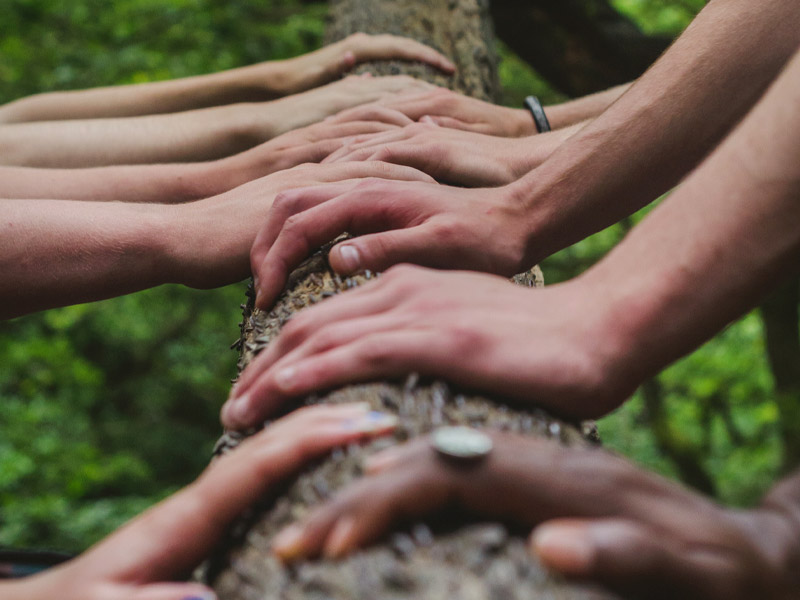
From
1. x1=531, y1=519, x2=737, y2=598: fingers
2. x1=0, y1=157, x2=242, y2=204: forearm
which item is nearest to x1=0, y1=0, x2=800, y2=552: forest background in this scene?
x1=0, y1=157, x2=242, y2=204: forearm

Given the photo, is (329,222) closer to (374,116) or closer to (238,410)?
(238,410)

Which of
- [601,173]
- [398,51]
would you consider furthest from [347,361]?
[398,51]

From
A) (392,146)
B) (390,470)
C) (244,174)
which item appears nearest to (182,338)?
(244,174)

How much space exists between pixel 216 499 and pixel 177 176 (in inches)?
61.8

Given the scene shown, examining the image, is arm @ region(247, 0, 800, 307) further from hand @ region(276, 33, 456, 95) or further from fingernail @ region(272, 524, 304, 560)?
hand @ region(276, 33, 456, 95)

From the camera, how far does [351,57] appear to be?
109 inches

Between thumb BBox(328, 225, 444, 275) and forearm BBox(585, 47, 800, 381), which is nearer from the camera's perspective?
forearm BBox(585, 47, 800, 381)

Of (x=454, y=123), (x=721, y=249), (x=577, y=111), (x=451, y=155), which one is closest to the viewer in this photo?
(x=721, y=249)

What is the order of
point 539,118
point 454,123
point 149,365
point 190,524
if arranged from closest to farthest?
point 190,524, point 454,123, point 539,118, point 149,365

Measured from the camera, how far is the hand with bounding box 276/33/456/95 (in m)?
2.69

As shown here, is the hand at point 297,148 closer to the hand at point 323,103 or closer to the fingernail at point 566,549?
the hand at point 323,103

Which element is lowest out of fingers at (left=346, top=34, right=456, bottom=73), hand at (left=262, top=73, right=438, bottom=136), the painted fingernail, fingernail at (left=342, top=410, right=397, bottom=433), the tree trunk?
the painted fingernail

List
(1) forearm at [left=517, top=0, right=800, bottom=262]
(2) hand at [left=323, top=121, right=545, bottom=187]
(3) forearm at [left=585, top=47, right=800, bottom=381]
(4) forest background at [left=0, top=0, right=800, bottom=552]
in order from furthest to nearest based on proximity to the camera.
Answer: (4) forest background at [left=0, top=0, right=800, bottom=552] < (2) hand at [left=323, top=121, right=545, bottom=187] < (1) forearm at [left=517, top=0, right=800, bottom=262] < (3) forearm at [left=585, top=47, right=800, bottom=381]

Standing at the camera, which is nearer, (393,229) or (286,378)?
(286,378)
